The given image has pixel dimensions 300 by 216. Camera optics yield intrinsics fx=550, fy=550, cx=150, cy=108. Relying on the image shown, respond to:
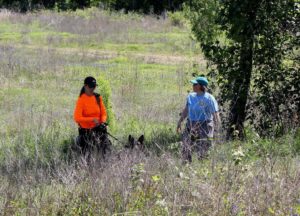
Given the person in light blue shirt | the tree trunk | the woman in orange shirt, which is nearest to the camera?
the person in light blue shirt

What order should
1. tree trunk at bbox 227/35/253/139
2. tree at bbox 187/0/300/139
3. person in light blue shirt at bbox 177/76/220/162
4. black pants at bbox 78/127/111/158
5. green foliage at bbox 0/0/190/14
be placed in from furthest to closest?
green foliage at bbox 0/0/190/14 → tree trunk at bbox 227/35/253/139 → tree at bbox 187/0/300/139 → black pants at bbox 78/127/111/158 → person in light blue shirt at bbox 177/76/220/162

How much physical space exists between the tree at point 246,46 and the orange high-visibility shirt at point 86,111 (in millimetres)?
2469

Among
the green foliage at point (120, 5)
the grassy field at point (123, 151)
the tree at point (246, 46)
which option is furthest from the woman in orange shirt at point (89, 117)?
the green foliage at point (120, 5)

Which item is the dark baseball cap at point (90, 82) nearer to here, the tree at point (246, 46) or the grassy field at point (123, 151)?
the grassy field at point (123, 151)

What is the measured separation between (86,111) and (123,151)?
7.50 feet

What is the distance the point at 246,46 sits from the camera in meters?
9.45

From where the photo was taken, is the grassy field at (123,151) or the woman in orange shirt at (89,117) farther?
the woman in orange shirt at (89,117)

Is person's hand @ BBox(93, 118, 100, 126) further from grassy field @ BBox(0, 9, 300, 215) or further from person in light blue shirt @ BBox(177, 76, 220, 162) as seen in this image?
person in light blue shirt @ BBox(177, 76, 220, 162)

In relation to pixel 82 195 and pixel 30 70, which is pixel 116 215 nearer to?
pixel 82 195

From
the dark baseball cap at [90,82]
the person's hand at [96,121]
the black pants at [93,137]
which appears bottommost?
the black pants at [93,137]

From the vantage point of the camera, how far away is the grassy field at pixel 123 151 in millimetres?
4484

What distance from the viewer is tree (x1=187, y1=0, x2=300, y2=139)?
9.37m

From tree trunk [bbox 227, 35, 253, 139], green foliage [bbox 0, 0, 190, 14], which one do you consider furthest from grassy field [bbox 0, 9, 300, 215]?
green foliage [bbox 0, 0, 190, 14]

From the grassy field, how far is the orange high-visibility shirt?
54 cm
